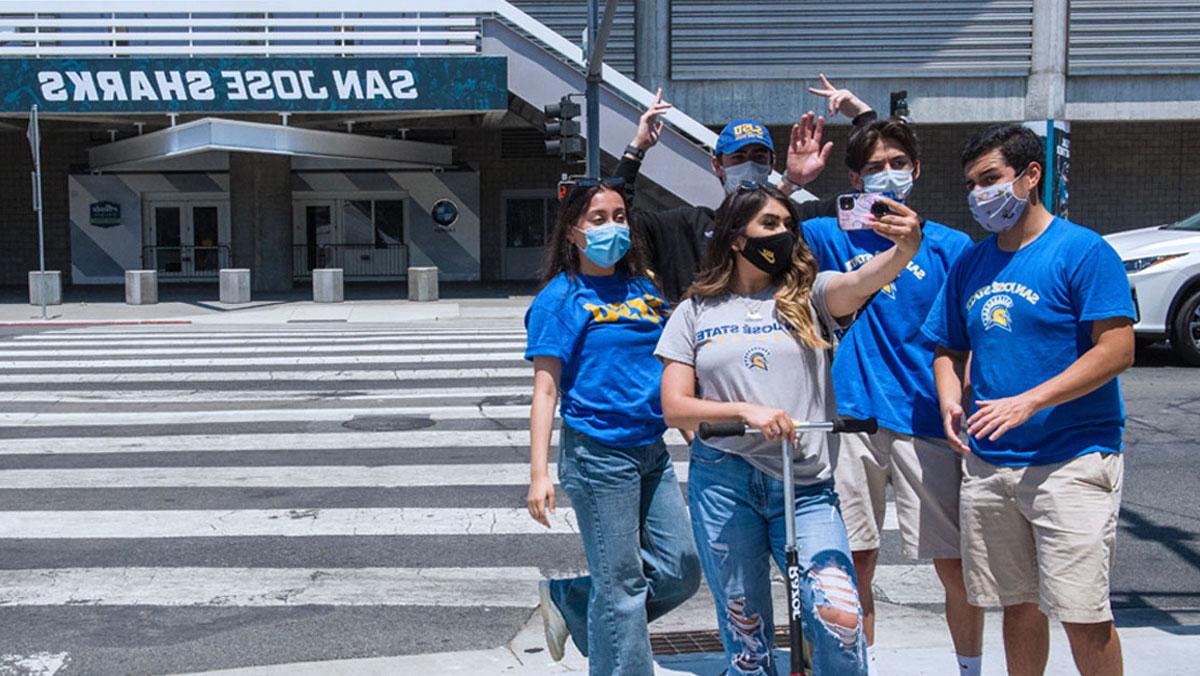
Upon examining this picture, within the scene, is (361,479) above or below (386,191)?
below

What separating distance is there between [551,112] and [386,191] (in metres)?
12.4

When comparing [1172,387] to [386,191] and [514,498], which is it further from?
[386,191]

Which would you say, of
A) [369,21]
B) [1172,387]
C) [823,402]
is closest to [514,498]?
[823,402]

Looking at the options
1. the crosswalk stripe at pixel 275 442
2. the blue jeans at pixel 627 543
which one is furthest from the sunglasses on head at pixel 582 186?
the crosswalk stripe at pixel 275 442

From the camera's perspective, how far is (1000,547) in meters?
3.90

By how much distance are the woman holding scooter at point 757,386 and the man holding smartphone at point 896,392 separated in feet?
1.43

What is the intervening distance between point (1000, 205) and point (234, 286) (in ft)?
68.7

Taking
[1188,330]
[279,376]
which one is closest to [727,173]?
[279,376]

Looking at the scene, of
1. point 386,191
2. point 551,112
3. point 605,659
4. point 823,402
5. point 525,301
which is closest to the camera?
point 823,402

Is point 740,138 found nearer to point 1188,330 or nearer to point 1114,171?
point 1188,330

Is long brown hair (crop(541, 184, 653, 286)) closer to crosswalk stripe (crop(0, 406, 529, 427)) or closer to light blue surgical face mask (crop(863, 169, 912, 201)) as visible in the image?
light blue surgical face mask (crop(863, 169, 912, 201))

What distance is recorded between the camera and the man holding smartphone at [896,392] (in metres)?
4.22

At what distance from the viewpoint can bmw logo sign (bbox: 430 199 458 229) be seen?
30.8m

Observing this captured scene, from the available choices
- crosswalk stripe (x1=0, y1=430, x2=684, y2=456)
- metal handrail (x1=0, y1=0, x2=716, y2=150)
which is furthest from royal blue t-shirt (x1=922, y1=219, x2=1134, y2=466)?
metal handrail (x1=0, y1=0, x2=716, y2=150)
